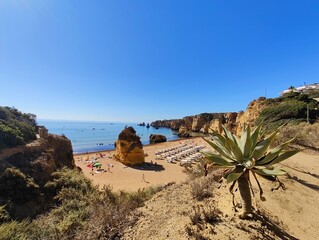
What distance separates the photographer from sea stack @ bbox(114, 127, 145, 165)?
80.5 ft

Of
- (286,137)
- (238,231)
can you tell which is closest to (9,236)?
(238,231)

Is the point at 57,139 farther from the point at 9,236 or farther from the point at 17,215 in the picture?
the point at 9,236

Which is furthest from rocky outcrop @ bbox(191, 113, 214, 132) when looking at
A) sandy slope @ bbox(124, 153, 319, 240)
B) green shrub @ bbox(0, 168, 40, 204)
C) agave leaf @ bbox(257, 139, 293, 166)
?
agave leaf @ bbox(257, 139, 293, 166)

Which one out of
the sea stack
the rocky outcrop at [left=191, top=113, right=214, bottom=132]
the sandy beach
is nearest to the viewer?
the sandy beach

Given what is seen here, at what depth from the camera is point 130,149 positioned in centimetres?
2484

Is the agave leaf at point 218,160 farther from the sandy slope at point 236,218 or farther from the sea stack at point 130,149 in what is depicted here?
the sea stack at point 130,149

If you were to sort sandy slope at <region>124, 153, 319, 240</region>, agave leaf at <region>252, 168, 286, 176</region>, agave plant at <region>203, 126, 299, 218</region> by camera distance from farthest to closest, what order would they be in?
sandy slope at <region>124, 153, 319, 240</region>, agave plant at <region>203, 126, 299, 218</region>, agave leaf at <region>252, 168, 286, 176</region>

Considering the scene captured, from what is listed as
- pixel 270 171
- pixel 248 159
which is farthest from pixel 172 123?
pixel 270 171

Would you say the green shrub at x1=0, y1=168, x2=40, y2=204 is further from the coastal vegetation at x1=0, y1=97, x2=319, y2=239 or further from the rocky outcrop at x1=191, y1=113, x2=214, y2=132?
the rocky outcrop at x1=191, y1=113, x2=214, y2=132

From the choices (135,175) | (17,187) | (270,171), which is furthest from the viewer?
(135,175)

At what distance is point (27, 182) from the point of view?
29.8 feet

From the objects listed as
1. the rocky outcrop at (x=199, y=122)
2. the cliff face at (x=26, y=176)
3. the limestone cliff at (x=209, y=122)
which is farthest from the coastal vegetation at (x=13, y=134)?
the rocky outcrop at (x=199, y=122)

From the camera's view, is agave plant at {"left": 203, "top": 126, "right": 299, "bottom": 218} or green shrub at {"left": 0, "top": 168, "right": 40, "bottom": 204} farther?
green shrub at {"left": 0, "top": 168, "right": 40, "bottom": 204}

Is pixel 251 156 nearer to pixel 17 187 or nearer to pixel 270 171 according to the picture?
pixel 270 171
